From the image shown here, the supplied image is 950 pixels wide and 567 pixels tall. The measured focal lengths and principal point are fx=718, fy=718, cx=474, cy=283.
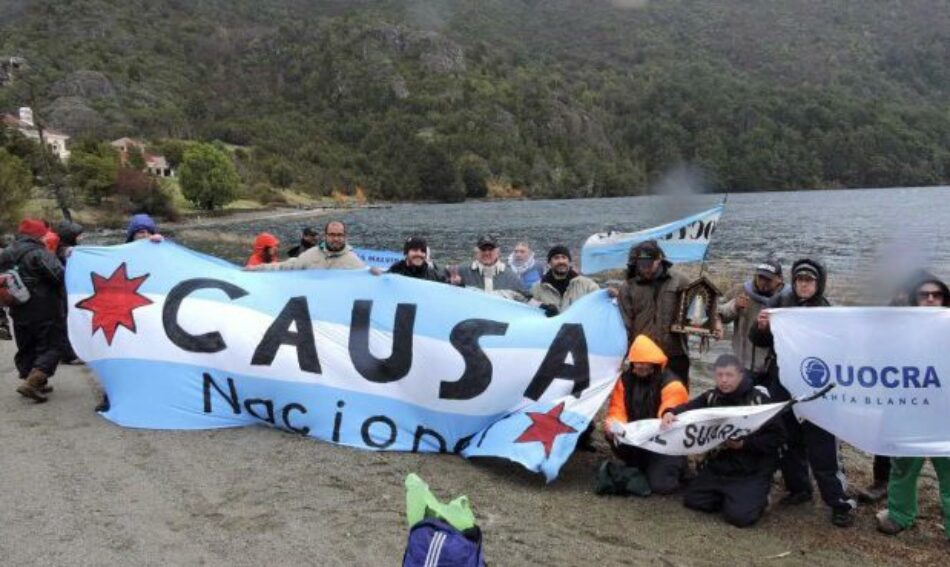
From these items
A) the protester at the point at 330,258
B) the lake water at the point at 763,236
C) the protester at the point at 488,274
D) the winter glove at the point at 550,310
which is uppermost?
the protester at the point at 330,258

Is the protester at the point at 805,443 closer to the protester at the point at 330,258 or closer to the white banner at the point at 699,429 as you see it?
the white banner at the point at 699,429

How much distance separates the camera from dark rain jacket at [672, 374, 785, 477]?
5602mm

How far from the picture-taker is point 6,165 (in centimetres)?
5609

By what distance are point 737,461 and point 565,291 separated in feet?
8.11

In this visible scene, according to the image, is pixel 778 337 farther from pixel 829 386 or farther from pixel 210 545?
pixel 210 545

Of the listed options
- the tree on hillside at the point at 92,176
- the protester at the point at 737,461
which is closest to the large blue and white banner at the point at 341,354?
the protester at the point at 737,461

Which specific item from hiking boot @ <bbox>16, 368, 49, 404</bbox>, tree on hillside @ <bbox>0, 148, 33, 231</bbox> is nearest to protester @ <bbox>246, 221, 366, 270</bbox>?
hiking boot @ <bbox>16, 368, 49, 404</bbox>

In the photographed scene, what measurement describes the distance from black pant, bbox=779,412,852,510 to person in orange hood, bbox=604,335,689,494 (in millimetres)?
868

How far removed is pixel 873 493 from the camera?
6.20 m

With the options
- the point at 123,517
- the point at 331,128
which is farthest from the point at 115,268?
the point at 331,128

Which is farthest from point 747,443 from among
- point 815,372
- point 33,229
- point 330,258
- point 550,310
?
point 33,229

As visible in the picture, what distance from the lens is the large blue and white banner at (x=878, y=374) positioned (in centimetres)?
521

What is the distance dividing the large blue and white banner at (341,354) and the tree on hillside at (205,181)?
94196 mm

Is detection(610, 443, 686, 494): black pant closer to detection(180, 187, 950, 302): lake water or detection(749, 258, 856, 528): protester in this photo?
detection(749, 258, 856, 528): protester
